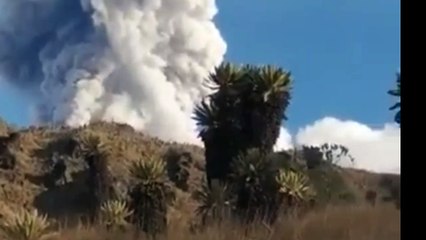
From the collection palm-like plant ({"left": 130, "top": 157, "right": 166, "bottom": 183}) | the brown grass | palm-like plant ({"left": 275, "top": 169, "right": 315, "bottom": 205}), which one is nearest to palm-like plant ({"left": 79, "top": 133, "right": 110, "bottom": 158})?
palm-like plant ({"left": 130, "top": 157, "right": 166, "bottom": 183})

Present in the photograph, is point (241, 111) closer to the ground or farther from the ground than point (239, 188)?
farther from the ground

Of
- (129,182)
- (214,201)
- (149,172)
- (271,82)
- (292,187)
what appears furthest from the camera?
(129,182)

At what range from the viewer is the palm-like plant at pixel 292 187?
18734mm

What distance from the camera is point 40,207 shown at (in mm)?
38594

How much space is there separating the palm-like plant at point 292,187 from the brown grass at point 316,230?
3891 millimetres

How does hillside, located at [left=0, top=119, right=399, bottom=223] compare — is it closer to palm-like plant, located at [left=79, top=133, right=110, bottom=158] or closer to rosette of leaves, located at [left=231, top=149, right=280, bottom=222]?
palm-like plant, located at [left=79, top=133, right=110, bottom=158]

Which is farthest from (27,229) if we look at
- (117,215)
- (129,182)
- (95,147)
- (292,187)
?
(129,182)

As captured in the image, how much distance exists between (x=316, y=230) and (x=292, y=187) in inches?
237

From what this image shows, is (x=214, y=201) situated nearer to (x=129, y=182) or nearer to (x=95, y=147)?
(x=95, y=147)

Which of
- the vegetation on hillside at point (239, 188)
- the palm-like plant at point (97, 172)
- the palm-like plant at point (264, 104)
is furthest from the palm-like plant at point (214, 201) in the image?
the palm-like plant at point (97, 172)

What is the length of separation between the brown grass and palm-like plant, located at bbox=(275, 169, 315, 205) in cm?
389

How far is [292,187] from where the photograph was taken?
18.8 metres

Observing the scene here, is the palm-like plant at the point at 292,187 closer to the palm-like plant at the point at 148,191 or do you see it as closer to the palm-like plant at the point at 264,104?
the palm-like plant at the point at 148,191
